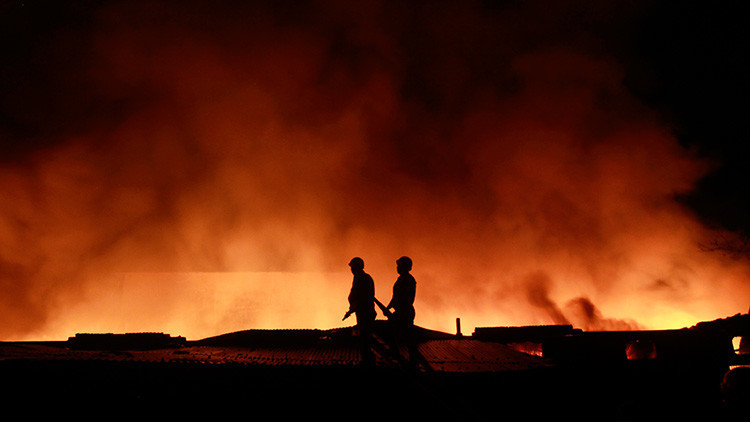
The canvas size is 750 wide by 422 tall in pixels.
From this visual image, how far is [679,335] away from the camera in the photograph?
35.7 feet

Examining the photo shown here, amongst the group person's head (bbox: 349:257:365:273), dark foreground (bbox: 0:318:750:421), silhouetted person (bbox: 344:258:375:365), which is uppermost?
person's head (bbox: 349:257:365:273)

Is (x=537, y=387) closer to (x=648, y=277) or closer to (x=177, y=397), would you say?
(x=177, y=397)

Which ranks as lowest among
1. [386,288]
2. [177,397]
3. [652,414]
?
[652,414]

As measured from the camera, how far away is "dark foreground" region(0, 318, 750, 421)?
17.7 feet

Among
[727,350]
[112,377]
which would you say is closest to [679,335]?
[727,350]

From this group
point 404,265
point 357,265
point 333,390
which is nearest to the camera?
point 333,390

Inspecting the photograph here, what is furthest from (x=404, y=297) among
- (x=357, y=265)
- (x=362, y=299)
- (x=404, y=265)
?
(x=357, y=265)

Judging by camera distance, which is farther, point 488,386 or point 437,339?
point 437,339

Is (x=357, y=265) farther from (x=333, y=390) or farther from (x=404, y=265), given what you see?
(x=333, y=390)

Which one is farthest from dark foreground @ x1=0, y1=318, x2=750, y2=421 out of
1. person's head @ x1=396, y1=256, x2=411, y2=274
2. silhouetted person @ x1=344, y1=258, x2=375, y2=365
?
person's head @ x1=396, y1=256, x2=411, y2=274

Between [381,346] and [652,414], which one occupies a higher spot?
[381,346]

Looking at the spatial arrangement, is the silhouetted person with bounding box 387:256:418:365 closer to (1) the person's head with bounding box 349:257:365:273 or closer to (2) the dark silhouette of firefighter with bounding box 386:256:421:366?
(2) the dark silhouette of firefighter with bounding box 386:256:421:366

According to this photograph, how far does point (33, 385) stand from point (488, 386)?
653 centimetres

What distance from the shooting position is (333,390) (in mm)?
5727
